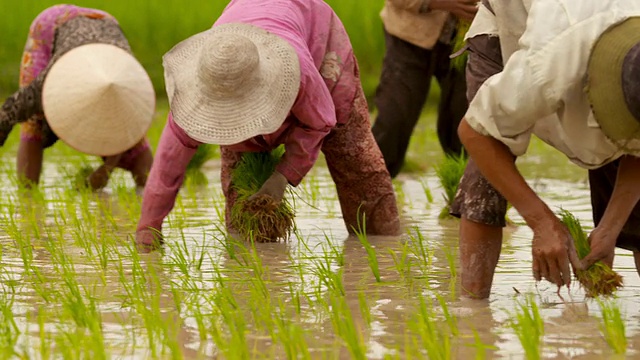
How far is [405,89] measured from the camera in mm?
6133

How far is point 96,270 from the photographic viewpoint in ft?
13.5

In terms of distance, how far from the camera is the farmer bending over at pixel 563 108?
295 centimetres

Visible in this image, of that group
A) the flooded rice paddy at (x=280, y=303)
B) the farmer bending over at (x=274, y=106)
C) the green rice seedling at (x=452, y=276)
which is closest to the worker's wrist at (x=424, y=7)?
the farmer bending over at (x=274, y=106)

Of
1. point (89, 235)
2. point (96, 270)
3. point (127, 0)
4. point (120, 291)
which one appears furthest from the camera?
point (127, 0)

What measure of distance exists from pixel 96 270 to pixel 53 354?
3.69 feet

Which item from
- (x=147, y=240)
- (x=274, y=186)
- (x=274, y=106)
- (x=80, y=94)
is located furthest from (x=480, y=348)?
(x=80, y=94)

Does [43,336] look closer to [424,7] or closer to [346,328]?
[346,328]

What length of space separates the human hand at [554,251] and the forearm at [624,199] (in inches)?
4.5

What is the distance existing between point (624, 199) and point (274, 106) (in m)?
1.28

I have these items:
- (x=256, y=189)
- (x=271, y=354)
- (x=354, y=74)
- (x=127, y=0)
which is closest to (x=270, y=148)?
(x=256, y=189)

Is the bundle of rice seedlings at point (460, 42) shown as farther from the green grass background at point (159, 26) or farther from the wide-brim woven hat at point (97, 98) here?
the green grass background at point (159, 26)

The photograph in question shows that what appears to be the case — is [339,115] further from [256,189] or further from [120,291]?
[120,291]

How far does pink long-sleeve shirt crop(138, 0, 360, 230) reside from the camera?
4289 millimetres

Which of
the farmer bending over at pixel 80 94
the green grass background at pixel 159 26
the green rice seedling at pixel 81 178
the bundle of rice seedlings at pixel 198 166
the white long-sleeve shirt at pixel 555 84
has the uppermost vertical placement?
the white long-sleeve shirt at pixel 555 84
